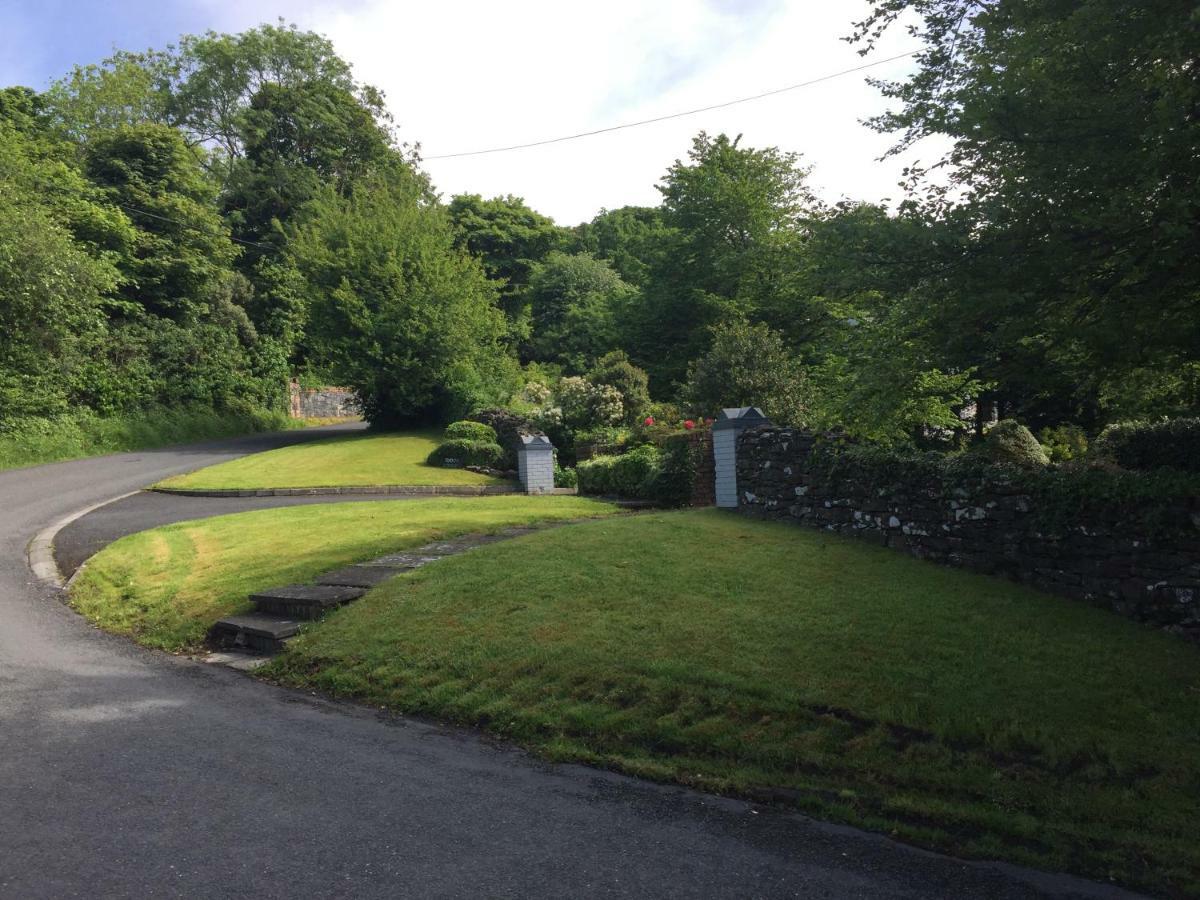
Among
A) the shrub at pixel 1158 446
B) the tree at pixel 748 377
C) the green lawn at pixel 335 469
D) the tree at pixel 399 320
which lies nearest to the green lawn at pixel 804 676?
the shrub at pixel 1158 446

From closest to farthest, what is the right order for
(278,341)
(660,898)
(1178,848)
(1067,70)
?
(660,898) < (1178,848) < (1067,70) < (278,341)

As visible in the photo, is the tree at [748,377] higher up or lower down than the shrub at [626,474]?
higher up

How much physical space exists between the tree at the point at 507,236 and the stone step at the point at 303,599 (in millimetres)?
39606

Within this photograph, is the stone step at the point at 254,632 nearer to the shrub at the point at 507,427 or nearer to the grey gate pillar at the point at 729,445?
the grey gate pillar at the point at 729,445

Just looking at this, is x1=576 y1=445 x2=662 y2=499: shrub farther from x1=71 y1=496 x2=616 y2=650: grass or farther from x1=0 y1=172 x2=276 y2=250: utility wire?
x1=0 y1=172 x2=276 y2=250: utility wire

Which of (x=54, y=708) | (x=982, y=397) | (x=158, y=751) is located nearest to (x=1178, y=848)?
(x=158, y=751)

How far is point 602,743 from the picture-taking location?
5.04 m

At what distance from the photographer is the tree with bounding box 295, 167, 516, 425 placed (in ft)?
96.4

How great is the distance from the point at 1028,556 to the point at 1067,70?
4.43 metres

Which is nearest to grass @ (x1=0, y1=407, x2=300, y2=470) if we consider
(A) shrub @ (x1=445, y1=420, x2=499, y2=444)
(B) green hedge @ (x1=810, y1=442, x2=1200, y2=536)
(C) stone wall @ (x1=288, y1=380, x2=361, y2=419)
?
(C) stone wall @ (x1=288, y1=380, x2=361, y2=419)

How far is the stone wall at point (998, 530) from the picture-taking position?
669 cm

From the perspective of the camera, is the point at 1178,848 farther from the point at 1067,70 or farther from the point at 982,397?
the point at 982,397

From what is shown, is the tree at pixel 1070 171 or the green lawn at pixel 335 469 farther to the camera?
the green lawn at pixel 335 469

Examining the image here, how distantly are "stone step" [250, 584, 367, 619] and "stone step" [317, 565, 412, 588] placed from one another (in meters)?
0.15
